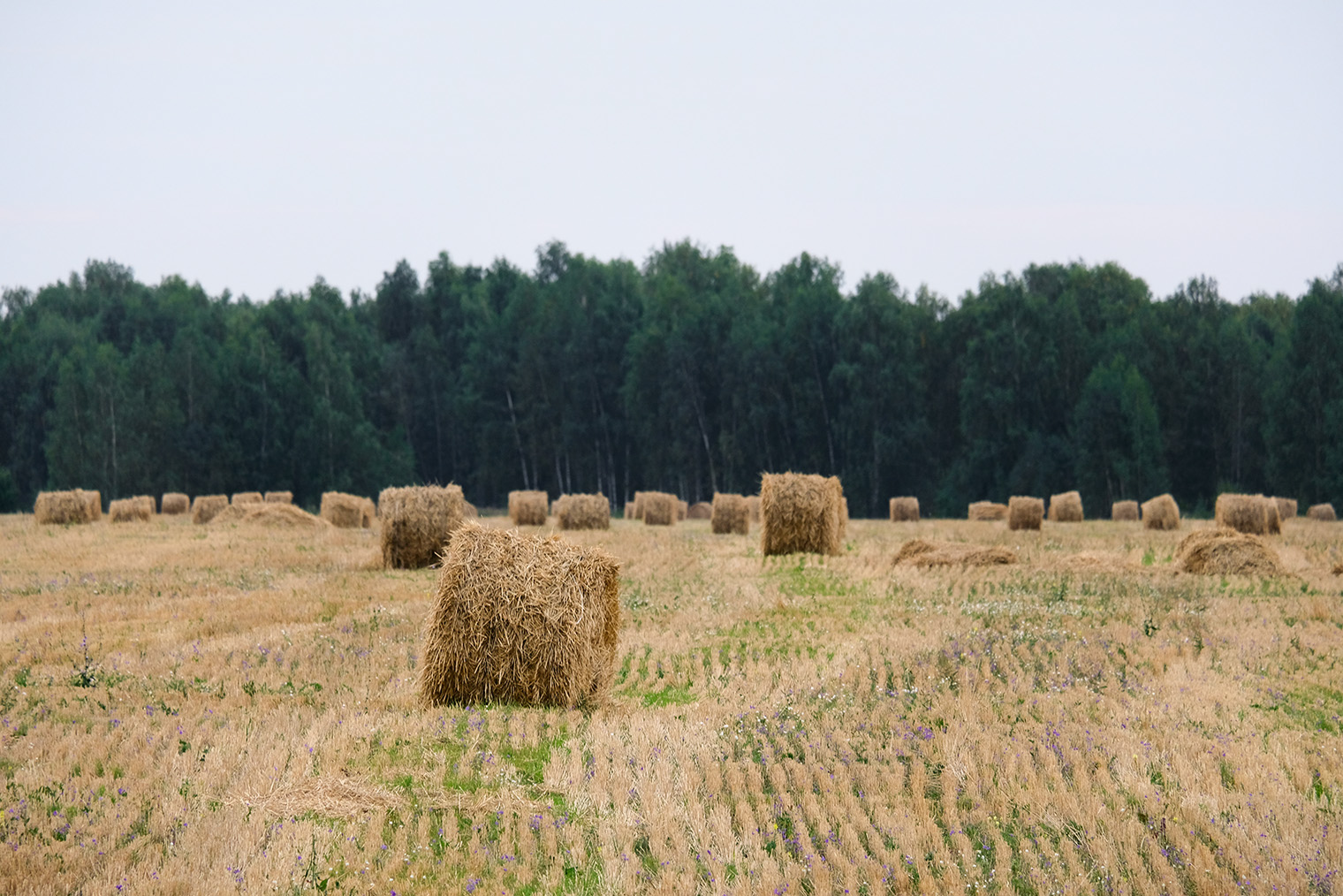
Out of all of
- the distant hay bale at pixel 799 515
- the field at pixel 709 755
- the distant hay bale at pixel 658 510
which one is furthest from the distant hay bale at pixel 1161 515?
the field at pixel 709 755

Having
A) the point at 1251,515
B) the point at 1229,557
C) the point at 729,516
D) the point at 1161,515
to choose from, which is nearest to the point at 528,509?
the point at 729,516

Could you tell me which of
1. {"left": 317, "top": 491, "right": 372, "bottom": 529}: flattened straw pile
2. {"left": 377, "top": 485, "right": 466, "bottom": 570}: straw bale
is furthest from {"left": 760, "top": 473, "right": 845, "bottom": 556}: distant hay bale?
{"left": 317, "top": 491, "right": 372, "bottom": 529}: flattened straw pile

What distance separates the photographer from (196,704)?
11133 mm

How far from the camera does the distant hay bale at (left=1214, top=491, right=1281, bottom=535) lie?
3091 centimetres

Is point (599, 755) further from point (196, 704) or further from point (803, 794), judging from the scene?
point (196, 704)

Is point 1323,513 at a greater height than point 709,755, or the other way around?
point 1323,513

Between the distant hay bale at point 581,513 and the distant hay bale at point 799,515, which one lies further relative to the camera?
the distant hay bale at point 581,513

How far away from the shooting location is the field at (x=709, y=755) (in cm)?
A: 715

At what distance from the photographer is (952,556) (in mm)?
23547

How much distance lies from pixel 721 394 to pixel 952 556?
49.4 metres

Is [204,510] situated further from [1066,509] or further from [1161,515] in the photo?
[1161,515]

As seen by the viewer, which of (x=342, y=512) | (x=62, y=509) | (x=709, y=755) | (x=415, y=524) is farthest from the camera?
(x=342, y=512)

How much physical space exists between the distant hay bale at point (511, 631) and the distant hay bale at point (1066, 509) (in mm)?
34978

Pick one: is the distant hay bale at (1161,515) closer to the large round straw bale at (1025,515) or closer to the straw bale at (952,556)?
the large round straw bale at (1025,515)
